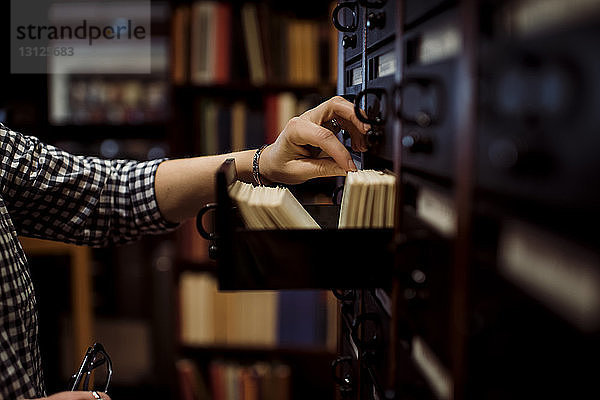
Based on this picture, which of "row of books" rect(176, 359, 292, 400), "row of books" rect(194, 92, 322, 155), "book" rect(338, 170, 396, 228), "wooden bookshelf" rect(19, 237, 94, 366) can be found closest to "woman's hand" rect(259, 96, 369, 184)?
"book" rect(338, 170, 396, 228)

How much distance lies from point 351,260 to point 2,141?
702 mm

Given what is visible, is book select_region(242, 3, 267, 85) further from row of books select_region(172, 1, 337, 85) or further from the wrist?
the wrist

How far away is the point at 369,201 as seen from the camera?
0.61 m

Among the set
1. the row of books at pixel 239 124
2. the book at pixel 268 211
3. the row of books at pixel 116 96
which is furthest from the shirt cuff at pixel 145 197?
the row of books at pixel 116 96

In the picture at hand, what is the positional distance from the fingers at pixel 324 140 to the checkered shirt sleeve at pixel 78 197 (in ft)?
1.17

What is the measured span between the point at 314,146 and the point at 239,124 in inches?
48.0

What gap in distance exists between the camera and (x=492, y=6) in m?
0.39

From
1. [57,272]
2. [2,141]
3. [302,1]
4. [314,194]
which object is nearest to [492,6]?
[2,141]

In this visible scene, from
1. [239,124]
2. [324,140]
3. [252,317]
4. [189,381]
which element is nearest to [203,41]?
[239,124]

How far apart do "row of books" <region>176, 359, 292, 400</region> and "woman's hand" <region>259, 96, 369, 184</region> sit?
1356 mm

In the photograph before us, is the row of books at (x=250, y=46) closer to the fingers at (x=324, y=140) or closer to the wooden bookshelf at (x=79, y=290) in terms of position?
the wooden bookshelf at (x=79, y=290)

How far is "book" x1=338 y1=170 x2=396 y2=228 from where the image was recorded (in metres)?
0.59

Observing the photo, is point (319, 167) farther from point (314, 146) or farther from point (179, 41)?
point (179, 41)

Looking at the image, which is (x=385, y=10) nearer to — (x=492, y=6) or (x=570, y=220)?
(x=492, y=6)
